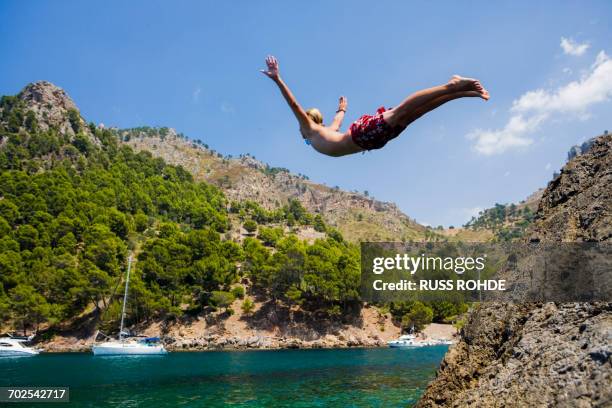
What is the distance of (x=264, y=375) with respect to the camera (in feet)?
123

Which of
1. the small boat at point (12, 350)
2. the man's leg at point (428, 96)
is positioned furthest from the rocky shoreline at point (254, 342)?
the man's leg at point (428, 96)

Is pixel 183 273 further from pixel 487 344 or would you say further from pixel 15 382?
pixel 487 344

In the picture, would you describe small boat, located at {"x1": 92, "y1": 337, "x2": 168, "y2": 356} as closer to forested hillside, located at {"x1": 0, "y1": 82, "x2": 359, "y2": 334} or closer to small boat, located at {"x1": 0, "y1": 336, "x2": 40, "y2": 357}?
small boat, located at {"x1": 0, "y1": 336, "x2": 40, "y2": 357}

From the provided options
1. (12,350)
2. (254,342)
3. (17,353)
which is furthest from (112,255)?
(254,342)

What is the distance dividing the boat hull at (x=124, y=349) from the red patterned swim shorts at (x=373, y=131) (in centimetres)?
6164

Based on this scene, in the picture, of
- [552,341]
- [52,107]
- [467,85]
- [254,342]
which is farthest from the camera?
[52,107]

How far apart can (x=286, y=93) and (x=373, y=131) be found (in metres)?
1.22

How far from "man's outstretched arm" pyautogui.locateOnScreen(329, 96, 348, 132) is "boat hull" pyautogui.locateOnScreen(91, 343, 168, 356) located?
199ft

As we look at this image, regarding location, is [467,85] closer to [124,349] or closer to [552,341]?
[552,341]

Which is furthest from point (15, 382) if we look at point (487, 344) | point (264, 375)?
point (487, 344)

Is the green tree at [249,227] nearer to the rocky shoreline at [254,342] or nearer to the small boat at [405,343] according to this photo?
the rocky shoreline at [254,342]

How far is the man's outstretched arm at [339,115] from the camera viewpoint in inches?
213

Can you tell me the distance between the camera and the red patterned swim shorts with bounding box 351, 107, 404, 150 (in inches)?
184

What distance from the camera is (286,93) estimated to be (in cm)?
524
